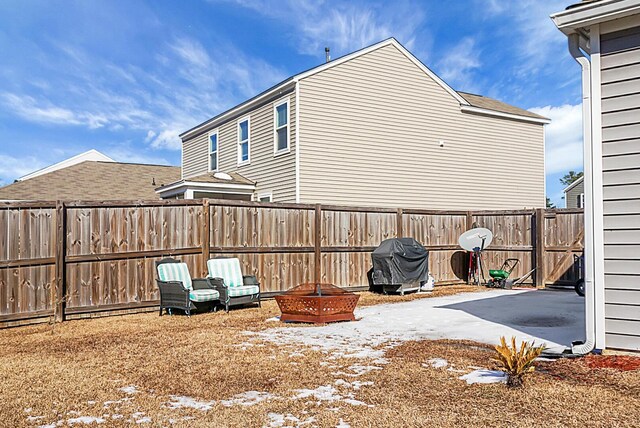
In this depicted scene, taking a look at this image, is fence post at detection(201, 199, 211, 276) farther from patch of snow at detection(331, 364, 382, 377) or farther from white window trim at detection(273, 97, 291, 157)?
patch of snow at detection(331, 364, 382, 377)

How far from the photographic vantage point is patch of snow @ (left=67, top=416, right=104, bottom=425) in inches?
143

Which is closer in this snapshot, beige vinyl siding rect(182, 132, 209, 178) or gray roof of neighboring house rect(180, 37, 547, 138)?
gray roof of neighboring house rect(180, 37, 547, 138)

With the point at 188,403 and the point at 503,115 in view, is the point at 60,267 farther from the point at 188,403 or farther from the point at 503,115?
the point at 503,115

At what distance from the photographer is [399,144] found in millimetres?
15984

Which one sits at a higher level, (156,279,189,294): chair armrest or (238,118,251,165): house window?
(238,118,251,165): house window

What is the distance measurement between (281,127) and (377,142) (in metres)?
3.06

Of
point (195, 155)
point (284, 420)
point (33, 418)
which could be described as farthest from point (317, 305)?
point (195, 155)

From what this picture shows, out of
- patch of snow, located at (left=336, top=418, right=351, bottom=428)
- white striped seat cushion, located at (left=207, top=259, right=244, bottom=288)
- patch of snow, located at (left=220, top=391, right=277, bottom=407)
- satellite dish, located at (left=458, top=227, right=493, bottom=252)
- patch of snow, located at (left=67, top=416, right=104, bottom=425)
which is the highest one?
satellite dish, located at (left=458, top=227, right=493, bottom=252)

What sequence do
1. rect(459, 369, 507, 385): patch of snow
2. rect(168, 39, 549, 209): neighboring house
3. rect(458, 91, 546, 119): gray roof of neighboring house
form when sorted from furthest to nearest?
rect(458, 91, 546, 119): gray roof of neighboring house → rect(168, 39, 549, 209): neighboring house → rect(459, 369, 507, 385): patch of snow

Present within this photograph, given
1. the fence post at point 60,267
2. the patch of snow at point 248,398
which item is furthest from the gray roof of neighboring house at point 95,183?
the patch of snow at point 248,398

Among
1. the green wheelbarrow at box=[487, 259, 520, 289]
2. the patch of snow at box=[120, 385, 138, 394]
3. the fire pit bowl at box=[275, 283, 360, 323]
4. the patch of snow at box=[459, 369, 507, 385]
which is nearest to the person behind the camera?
the patch of snow at box=[120, 385, 138, 394]

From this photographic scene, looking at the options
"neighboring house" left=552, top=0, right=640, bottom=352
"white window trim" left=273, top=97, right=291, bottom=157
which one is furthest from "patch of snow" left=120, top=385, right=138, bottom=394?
"white window trim" left=273, top=97, right=291, bottom=157

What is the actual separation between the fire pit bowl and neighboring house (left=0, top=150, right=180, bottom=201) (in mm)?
14145

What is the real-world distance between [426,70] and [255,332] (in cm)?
1221
